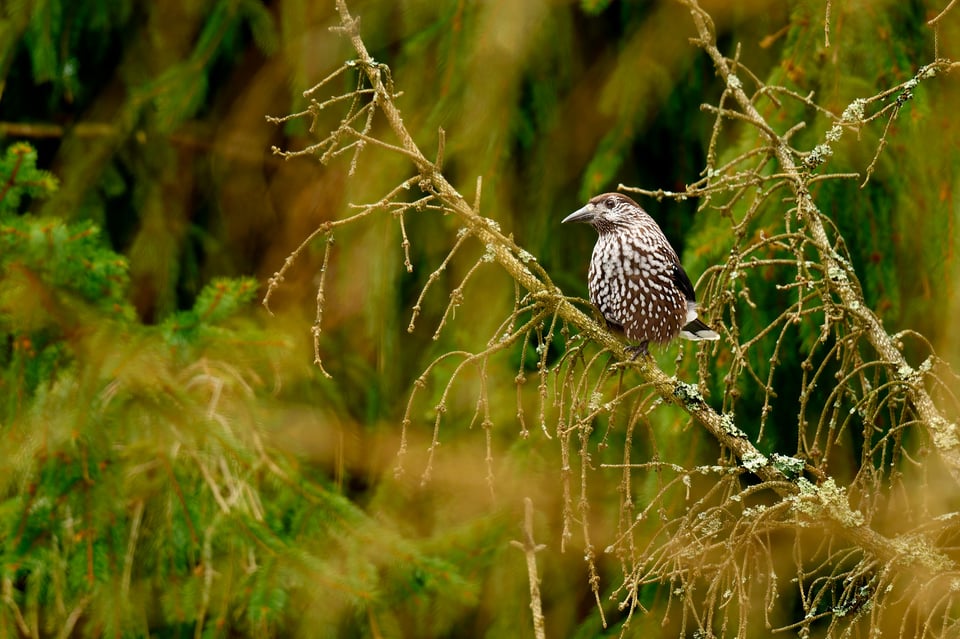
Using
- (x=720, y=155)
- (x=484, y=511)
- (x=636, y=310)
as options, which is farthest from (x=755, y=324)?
(x=484, y=511)

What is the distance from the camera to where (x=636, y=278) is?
285 cm

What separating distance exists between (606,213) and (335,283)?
105 centimetres

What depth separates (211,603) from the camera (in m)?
3.16

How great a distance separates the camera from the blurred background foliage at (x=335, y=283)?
9.05 feet

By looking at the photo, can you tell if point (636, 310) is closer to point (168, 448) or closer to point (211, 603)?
point (168, 448)

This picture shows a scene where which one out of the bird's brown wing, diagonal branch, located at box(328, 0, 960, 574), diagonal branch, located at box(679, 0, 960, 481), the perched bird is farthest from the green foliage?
diagonal branch, located at box(679, 0, 960, 481)

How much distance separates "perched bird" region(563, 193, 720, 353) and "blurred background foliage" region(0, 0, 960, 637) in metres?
0.10

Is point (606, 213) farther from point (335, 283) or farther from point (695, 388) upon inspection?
point (335, 283)

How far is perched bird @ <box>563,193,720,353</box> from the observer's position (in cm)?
281

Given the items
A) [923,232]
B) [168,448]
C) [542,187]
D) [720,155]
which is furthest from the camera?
[542,187]

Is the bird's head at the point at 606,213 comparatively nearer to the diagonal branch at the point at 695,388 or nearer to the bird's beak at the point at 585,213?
the bird's beak at the point at 585,213

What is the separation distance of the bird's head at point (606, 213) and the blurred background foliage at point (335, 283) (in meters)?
0.17

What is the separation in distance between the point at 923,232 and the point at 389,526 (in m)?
1.69

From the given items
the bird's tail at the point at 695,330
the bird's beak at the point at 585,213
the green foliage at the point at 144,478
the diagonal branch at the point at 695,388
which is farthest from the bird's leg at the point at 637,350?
the green foliage at the point at 144,478
